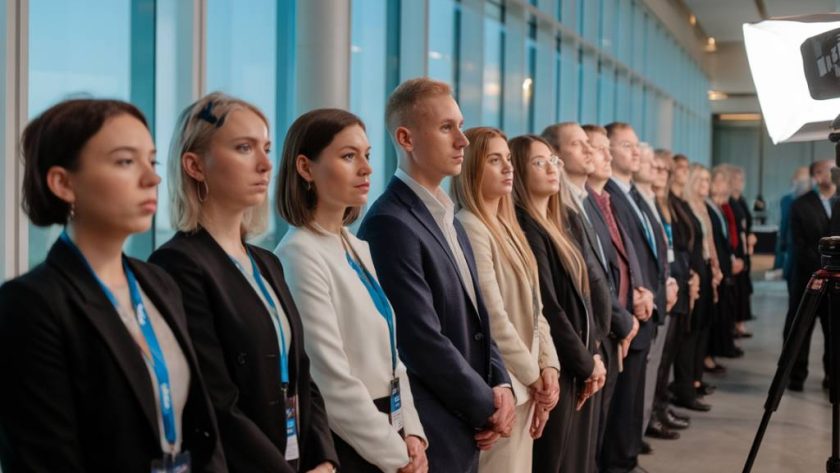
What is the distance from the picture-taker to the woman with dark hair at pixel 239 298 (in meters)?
1.89

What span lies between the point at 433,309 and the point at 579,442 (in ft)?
4.90

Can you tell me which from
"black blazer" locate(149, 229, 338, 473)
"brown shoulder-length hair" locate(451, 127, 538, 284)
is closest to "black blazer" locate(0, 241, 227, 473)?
"black blazer" locate(149, 229, 338, 473)

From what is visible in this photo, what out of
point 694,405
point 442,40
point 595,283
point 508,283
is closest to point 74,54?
point 508,283

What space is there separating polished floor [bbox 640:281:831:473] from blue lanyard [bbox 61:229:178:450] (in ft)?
13.0

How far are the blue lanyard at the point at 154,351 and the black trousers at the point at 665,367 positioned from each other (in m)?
4.64

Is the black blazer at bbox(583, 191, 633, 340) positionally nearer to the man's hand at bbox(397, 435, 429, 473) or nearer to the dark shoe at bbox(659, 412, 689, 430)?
the dark shoe at bbox(659, 412, 689, 430)

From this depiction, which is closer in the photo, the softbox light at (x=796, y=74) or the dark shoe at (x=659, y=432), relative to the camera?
the softbox light at (x=796, y=74)

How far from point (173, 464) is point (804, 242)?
6802 millimetres

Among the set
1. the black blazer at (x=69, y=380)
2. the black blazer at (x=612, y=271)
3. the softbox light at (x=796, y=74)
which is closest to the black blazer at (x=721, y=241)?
the black blazer at (x=612, y=271)

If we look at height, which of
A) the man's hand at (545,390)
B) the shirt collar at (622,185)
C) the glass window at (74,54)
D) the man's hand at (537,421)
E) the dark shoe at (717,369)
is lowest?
the dark shoe at (717,369)

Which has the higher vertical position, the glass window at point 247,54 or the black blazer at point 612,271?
the glass window at point 247,54

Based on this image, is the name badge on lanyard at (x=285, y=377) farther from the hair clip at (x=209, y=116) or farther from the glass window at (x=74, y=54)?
the glass window at (x=74, y=54)

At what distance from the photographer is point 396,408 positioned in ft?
8.13

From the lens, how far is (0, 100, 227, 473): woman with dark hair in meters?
1.50
